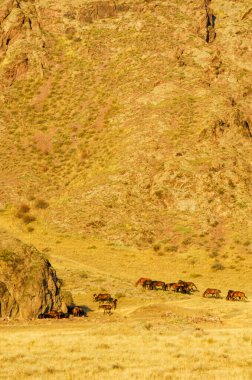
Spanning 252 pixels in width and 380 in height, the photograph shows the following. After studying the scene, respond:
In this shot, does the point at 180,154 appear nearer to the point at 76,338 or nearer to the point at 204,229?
the point at 204,229

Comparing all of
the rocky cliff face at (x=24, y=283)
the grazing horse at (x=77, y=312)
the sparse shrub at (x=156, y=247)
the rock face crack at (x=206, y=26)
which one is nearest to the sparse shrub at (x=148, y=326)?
the grazing horse at (x=77, y=312)

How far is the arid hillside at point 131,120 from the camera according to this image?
218 feet

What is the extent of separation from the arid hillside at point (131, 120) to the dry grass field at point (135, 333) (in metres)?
9.10

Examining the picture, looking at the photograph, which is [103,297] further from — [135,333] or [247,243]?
[247,243]

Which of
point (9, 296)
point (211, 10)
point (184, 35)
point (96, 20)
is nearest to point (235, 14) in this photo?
point (211, 10)

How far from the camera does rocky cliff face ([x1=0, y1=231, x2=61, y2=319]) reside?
1132 inches

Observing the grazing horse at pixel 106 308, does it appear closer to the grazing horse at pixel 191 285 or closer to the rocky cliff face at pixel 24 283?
the rocky cliff face at pixel 24 283

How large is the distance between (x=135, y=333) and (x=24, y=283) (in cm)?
819

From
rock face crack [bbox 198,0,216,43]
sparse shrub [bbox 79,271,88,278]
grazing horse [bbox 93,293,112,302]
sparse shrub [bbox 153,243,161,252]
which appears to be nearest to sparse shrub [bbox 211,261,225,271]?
sparse shrub [bbox 153,243,161,252]

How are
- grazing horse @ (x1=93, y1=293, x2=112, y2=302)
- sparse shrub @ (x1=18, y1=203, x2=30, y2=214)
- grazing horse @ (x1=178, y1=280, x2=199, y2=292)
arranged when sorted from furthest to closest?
1. sparse shrub @ (x1=18, y1=203, x2=30, y2=214)
2. grazing horse @ (x1=178, y1=280, x2=199, y2=292)
3. grazing horse @ (x1=93, y1=293, x2=112, y2=302)

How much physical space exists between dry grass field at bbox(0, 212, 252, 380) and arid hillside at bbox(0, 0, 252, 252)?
9101 mm

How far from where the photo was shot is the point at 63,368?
15711mm

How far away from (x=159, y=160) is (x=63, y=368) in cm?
5901

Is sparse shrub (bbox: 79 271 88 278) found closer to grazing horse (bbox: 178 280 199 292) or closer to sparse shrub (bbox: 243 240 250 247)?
grazing horse (bbox: 178 280 199 292)
